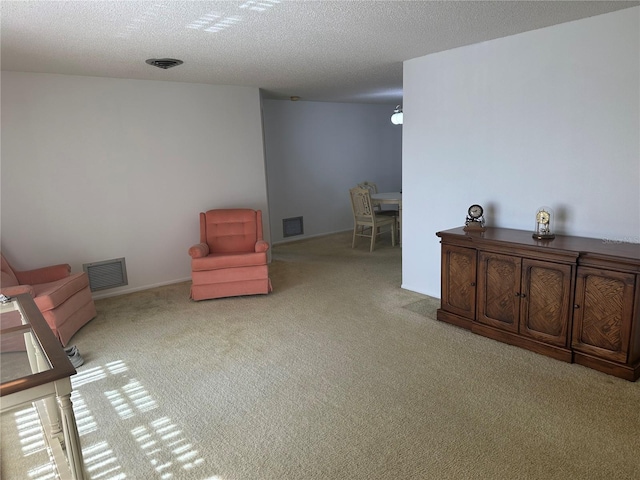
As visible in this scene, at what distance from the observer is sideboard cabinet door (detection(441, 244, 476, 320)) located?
3.40 meters

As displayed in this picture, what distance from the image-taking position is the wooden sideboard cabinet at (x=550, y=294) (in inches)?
104

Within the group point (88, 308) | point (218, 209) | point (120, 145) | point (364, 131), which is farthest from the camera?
point (364, 131)

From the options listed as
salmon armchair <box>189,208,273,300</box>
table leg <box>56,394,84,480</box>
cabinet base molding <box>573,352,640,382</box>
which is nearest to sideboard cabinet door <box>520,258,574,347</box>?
cabinet base molding <box>573,352,640,382</box>

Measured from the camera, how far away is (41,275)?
3.88 metres

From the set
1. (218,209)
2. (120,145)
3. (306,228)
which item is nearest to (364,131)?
(306,228)

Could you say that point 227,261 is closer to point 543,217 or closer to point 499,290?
point 499,290

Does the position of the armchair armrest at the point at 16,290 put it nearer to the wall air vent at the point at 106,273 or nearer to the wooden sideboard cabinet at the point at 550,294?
the wall air vent at the point at 106,273

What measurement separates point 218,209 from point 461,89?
9.59ft

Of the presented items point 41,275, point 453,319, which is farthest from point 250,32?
point 41,275

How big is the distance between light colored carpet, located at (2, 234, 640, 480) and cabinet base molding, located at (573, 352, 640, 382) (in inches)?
2.4

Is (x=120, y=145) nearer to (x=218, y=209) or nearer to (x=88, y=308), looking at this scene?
(x=218, y=209)

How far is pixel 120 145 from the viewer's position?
4.65 m

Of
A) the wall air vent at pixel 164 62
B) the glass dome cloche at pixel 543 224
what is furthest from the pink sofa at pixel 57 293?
the glass dome cloche at pixel 543 224

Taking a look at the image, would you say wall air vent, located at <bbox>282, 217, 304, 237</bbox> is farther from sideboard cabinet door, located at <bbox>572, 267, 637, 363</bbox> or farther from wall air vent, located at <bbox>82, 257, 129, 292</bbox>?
sideboard cabinet door, located at <bbox>572, 267, 637, 363</bbox>
